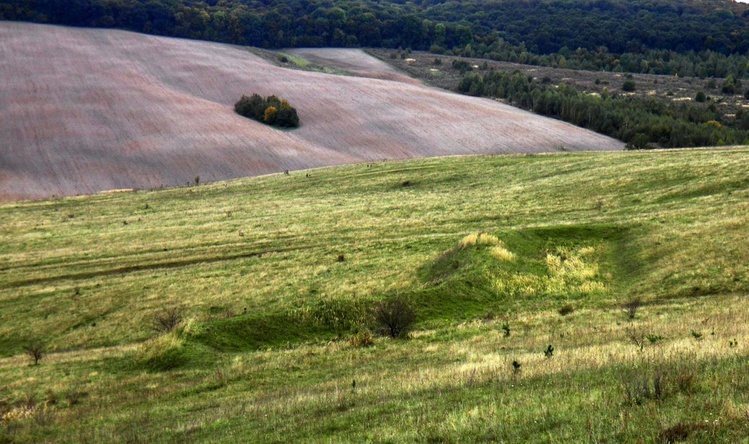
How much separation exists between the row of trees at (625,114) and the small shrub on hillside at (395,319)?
8247cm

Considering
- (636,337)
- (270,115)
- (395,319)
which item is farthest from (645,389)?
(270,115)

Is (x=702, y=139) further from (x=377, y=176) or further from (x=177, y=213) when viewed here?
(x=177, y=213)

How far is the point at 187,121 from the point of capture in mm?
113938

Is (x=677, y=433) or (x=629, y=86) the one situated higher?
(x=677, y=433)

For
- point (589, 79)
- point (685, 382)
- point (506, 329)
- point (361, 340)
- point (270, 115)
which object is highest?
point (685, 382)

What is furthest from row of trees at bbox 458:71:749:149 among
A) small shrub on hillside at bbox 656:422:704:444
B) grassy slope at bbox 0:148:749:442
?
small shrub on hillside at bbox 656:422:704:444

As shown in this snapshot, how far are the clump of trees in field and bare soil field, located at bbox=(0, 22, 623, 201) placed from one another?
2.61 meters

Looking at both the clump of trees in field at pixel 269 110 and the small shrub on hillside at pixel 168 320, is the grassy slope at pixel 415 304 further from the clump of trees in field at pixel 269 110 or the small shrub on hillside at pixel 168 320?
the clump of trees in field at pixel 269 110

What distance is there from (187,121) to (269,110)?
49.2 feet

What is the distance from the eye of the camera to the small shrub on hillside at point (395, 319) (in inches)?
1060

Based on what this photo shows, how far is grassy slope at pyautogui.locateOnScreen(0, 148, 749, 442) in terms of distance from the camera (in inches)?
537

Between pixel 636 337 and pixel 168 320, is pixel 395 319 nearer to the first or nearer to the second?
pixel 636 337

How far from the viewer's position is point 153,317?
3622 cm

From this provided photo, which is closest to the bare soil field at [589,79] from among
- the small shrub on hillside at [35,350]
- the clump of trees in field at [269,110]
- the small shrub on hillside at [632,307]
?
the clump of trees in field at [269,110]
